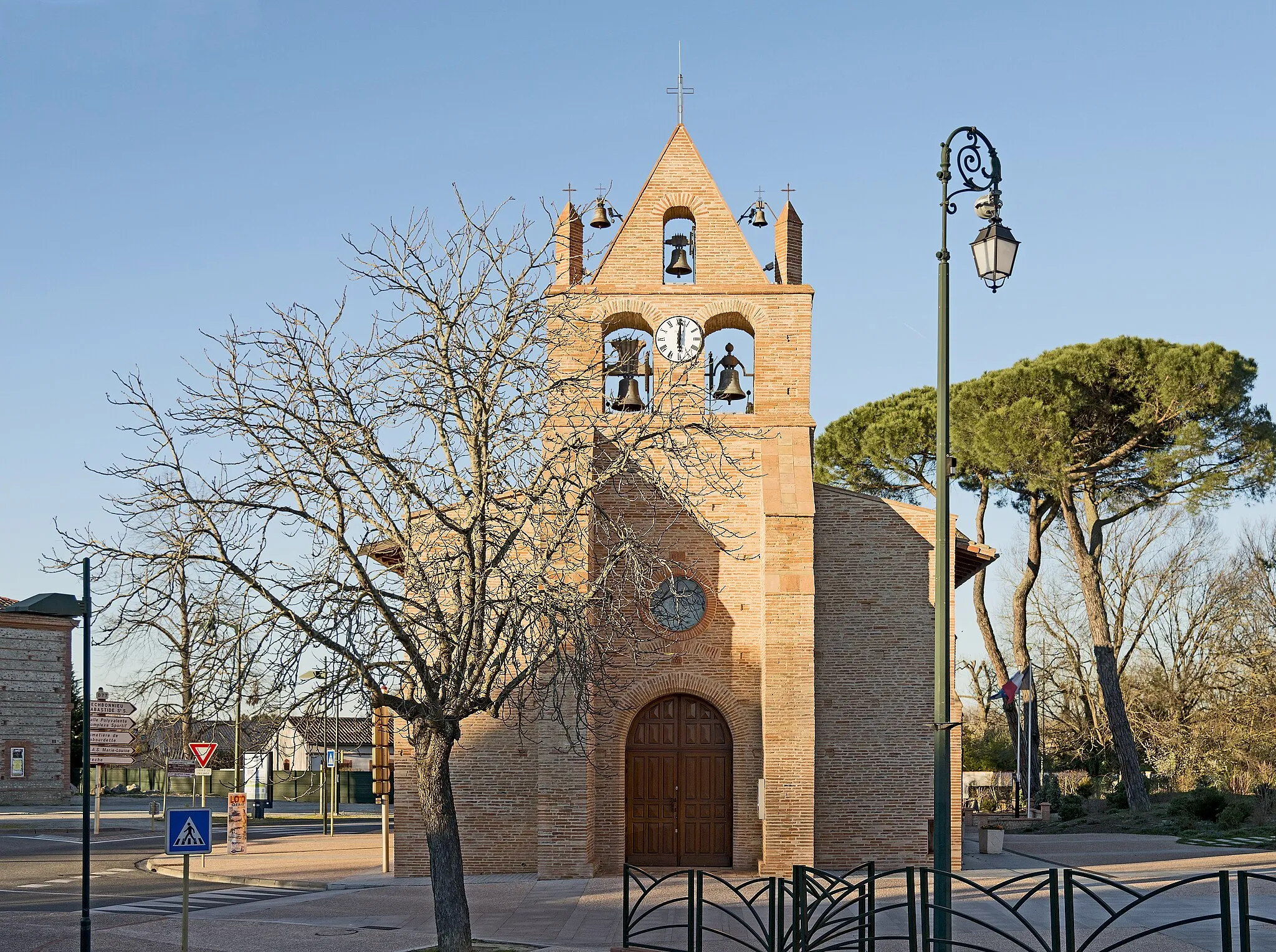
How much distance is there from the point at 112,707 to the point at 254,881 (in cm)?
1080

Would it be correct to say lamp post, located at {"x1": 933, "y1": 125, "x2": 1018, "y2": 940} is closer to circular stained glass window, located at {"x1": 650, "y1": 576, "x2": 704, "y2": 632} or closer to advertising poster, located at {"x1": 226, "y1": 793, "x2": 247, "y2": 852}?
circular stained glass window, located at {"x1": 650, "y1": 576, "x2": 704, "y2": 632}

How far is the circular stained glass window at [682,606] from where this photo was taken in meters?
21.2

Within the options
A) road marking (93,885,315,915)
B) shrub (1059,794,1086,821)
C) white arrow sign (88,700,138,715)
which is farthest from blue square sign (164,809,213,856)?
shrub (1059,794,1086,821)

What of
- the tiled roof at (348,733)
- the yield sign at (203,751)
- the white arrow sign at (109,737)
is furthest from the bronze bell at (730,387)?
the tiled roof at (348,733)

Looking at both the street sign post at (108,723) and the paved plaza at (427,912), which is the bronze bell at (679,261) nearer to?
the paved plaza at (427,912)

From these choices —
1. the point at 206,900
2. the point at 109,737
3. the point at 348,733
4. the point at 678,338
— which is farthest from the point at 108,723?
the point at 348,733

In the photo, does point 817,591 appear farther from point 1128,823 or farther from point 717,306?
point 1128,823

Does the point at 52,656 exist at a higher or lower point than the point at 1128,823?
higher

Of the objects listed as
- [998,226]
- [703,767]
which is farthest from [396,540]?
[703,767]

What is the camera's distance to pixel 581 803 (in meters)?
19.9

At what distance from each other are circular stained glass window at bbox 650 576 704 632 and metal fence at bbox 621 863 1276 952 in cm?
408

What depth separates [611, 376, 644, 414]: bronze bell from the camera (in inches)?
824

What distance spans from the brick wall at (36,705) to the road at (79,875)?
9663 millimetres

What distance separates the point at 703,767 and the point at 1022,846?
34.7 feet
